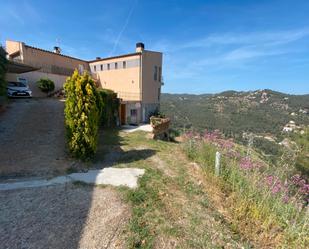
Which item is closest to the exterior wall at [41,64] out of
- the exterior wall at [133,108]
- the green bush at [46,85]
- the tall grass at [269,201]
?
the green bush at [46,85]

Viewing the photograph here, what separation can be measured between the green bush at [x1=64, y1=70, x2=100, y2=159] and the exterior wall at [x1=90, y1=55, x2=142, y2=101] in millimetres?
16003

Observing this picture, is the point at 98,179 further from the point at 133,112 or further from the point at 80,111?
the point at 133,112

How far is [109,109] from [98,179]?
11177 mm

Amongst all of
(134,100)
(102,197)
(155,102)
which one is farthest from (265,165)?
(155,102)

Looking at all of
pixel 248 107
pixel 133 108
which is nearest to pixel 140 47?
pixel 133 108

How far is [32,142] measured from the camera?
27.3ft

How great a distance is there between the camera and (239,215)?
13.5 feet

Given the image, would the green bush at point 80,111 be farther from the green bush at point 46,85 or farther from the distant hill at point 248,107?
the distant hill at point 248,107

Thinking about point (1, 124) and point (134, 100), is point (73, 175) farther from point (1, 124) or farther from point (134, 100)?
point (134, 100)

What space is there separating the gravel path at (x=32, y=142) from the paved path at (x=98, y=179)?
1.93 feet

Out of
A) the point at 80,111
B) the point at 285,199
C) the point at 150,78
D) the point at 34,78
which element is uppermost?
the point at 150,78

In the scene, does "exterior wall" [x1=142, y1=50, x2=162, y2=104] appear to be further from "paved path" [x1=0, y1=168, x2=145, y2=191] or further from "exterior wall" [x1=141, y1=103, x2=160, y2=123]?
"paved path" [x1=0, y1=168, x2=145, y2=191]

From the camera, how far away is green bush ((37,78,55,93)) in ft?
67.8

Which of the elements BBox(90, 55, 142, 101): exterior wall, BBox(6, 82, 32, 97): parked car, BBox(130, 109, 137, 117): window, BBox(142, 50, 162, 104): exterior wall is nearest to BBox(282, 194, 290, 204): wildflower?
BBox(130, 109, 137, 117): window
